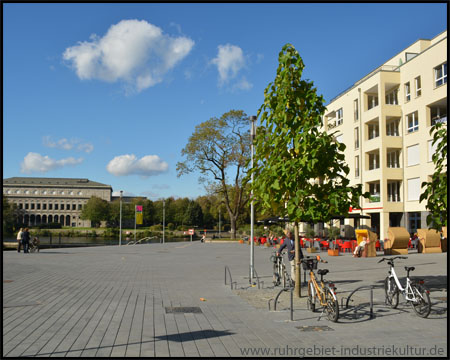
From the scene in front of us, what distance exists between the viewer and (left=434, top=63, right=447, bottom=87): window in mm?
34409

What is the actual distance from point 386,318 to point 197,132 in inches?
1847

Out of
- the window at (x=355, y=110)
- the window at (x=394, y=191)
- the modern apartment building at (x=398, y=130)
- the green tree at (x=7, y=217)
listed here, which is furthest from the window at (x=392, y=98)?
the green tree at (x=7, y=217)

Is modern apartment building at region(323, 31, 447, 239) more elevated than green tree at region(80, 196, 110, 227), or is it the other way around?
modern apartment building at region(323, 31, 447, 239)

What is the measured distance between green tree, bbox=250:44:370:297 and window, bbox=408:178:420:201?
96.2 ft

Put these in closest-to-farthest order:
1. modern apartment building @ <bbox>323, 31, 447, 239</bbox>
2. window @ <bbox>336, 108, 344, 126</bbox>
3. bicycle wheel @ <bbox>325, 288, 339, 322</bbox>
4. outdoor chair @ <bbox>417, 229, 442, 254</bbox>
Answer: 1. bicycle wheel @ <bbox>325, 288, 339, 322</bbox>
2. outdoor chair @ <bbox>417, 229, 442, 254</bbox>
3. modern apartment building @ <bbox>323, 31, 447, 239</bbox>
4. window @ <bbox>336, 108, 344, 126</bbox>

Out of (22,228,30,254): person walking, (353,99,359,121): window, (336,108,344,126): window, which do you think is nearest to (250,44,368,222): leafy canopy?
(22,228,30,254): person walking

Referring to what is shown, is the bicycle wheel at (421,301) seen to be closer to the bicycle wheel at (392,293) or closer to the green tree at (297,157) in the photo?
the bicycle wheel at (392,293)

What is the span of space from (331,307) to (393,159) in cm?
3587

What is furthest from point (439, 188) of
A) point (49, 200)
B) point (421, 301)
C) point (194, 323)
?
point (49, 200)

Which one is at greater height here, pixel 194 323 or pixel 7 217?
pixel 7 217

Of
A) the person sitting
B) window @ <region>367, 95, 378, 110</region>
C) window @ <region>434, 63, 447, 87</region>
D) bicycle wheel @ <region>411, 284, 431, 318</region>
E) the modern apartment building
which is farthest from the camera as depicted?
window @ <region>367, 95, 378, 110</region>

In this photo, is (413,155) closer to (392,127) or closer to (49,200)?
(392,127)

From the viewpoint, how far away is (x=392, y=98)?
4259 cm

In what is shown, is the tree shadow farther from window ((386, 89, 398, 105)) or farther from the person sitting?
window ((386, 89, 398, 105))
